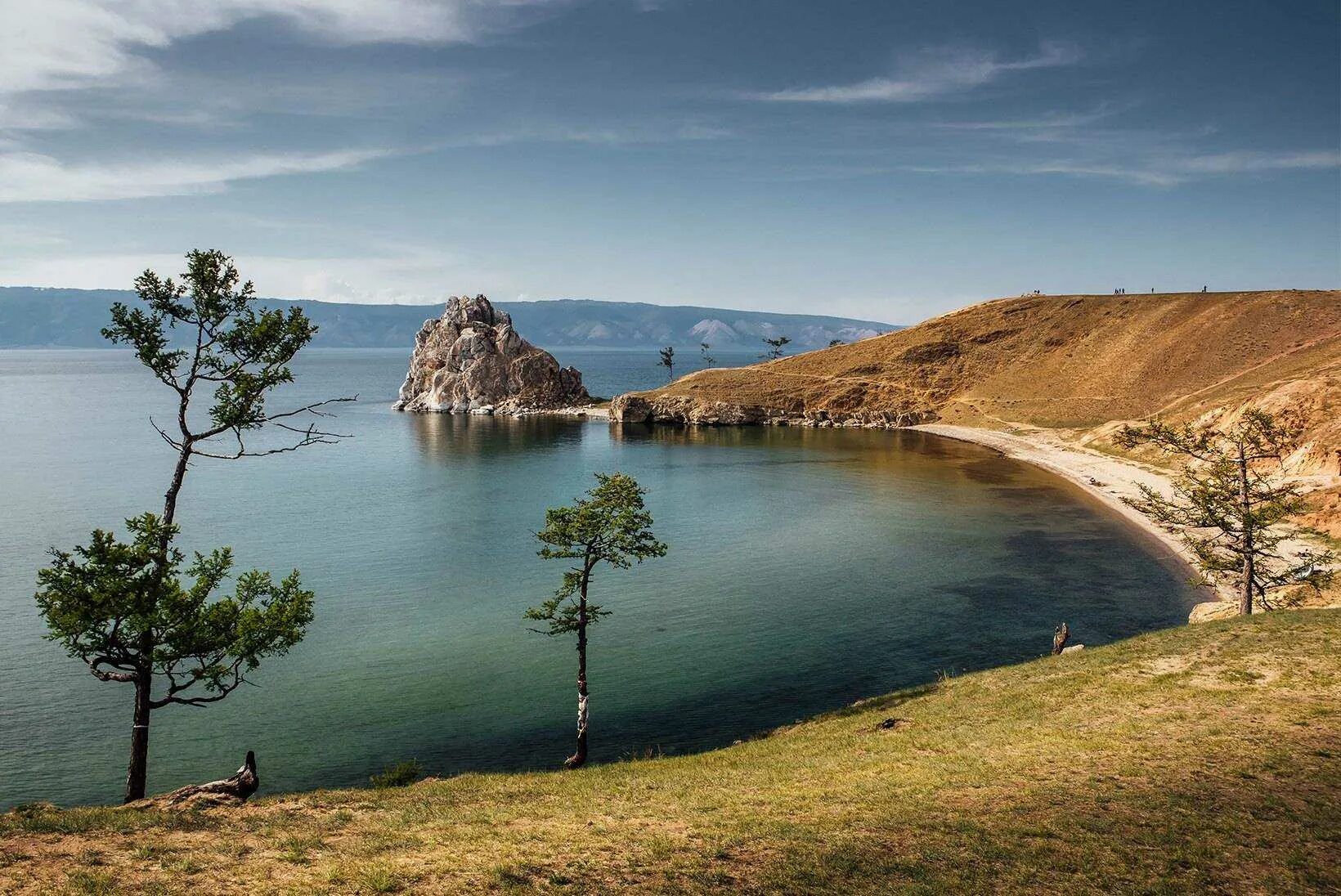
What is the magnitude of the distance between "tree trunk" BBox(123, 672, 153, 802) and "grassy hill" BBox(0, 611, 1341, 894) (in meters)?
4.44

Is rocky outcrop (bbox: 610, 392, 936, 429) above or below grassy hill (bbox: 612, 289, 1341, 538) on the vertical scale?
below

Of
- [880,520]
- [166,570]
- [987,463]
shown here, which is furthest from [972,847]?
[987,463]

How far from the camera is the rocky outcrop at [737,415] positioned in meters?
176

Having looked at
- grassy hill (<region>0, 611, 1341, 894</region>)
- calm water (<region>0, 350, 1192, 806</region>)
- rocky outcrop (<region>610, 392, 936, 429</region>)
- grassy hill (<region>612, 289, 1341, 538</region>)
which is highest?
grassy hill (<region>612, 289, 1341, 538</region>)

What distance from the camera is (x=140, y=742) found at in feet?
79.6

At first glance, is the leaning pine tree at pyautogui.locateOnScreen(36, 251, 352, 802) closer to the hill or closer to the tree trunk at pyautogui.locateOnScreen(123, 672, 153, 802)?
the tree trunk at pyautogui.locateOnScreen(123, 672, 153, 802)

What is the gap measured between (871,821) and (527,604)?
37.6 metres

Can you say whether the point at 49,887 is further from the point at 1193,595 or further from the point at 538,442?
the point at 538,442

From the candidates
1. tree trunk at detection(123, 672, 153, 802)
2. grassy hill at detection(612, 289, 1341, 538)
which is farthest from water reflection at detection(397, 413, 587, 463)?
tree trunk at detection(123, 672, 153, 802)

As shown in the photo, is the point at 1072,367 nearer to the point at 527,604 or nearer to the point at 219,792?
the point at 527,604

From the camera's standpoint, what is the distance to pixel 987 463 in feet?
392

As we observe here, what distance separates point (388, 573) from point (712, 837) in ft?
157

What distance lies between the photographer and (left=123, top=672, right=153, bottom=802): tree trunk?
78.2 ft

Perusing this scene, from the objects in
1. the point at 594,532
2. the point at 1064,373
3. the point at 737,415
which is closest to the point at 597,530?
the point at 594,532
